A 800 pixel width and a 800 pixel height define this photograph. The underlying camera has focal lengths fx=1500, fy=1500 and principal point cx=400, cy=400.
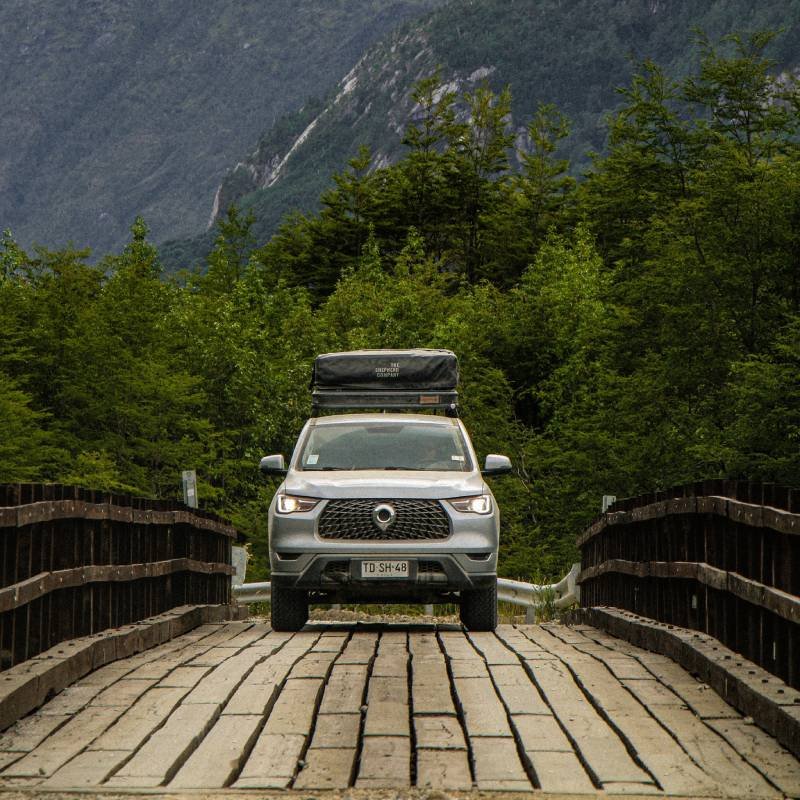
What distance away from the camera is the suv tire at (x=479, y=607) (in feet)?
42.3

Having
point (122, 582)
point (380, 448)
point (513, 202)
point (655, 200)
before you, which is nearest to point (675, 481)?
point (655, 200)

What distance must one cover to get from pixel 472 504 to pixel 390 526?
28.8 inches

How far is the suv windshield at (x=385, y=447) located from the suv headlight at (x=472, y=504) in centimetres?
69

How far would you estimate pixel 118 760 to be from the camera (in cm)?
612

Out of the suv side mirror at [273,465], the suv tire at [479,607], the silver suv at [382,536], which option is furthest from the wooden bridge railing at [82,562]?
the suv tire at [479,607]

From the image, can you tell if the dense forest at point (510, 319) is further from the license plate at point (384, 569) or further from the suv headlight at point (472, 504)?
the license plate at point (384, 569)

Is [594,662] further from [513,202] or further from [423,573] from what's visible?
[513,202]

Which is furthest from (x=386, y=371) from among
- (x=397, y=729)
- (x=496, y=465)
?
(x=397, y=729)

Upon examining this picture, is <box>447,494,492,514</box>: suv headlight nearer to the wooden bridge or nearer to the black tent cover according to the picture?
the wooden bridge

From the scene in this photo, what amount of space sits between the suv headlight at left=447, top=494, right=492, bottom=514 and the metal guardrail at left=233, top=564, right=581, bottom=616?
22.5ft

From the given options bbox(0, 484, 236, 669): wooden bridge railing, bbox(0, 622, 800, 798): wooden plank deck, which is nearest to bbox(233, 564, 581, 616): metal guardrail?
bbox(0, 484, 236, 669): wooden bridge railing

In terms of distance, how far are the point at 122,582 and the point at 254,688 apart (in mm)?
3206

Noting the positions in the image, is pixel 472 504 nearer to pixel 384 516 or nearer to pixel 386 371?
pixel 384 516

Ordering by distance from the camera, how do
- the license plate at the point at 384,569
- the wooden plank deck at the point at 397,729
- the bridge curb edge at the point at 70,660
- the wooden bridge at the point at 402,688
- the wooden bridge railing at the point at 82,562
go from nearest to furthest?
1. the wooden plank deck at the point at 397,729
2. the wooden bridge at the point at 402,688
3. the bridge curb edge at the point at 70,660
4. the wooden bridge railing at the point at 82,562
5. the license plate at the point at 384,569
